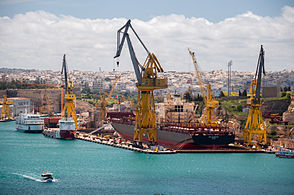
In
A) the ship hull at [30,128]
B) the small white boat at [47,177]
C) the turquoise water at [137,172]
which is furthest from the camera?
the ship hull at [30,128]

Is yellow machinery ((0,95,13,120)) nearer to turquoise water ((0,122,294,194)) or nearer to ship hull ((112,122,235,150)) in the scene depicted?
turquoise water ((0,122,294,194))

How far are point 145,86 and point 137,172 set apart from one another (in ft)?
49.9

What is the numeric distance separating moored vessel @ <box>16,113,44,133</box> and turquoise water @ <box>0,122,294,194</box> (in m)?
23.2

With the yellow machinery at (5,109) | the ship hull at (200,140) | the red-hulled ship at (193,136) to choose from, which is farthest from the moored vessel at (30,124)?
the ship hull at (200,140)

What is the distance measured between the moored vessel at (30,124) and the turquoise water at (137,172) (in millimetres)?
23179

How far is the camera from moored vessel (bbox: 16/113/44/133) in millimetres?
85125

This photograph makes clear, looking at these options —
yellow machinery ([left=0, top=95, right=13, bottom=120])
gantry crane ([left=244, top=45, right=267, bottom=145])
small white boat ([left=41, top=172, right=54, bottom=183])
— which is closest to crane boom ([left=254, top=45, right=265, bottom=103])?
gantry crane ([left=244, top=45, right=267, bottom=145])

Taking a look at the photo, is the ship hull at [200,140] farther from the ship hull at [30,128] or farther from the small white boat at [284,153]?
the ship hull at [30,128]

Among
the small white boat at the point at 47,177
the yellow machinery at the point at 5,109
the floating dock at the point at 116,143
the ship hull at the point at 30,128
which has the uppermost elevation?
the yellow machinery at the point at 5,109

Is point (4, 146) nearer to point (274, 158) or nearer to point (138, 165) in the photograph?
point (138, 165)

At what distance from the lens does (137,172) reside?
46.2m

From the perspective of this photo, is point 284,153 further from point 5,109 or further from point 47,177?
point 5,109

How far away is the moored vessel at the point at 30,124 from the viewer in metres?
85.1

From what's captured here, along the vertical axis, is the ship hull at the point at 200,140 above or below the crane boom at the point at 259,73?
below
